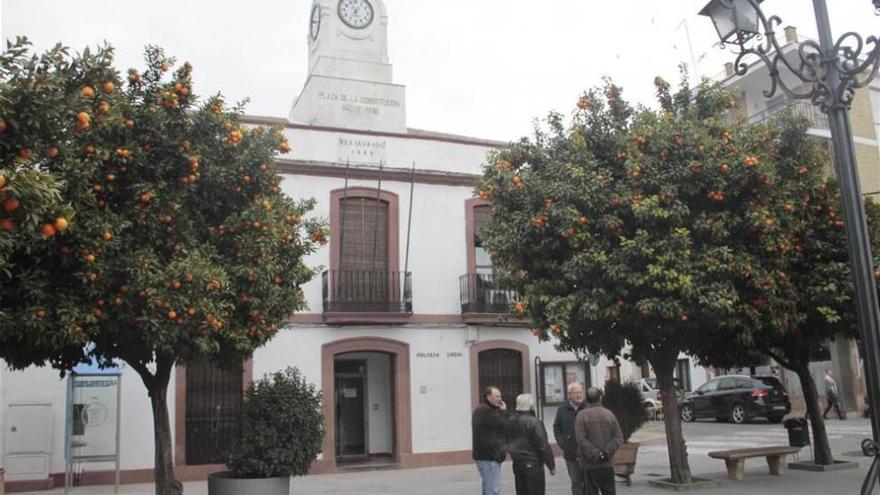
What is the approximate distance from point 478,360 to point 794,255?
7937mm

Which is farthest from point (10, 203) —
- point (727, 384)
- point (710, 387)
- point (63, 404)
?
point (710, 387)

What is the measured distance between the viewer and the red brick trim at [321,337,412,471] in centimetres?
1648

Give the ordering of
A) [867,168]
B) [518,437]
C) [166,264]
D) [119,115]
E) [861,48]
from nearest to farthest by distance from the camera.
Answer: [861,48] → [119,115] → [166,264] → [518,437] → [867,168]

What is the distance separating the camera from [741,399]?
82.7ft

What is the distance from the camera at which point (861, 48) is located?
6.91 meters

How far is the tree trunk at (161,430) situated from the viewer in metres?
9.59

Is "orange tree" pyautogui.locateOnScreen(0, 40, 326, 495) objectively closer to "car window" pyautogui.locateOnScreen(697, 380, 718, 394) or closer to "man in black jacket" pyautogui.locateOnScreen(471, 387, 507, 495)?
"man in black jacket" pyautogui.locateOnScreen(471, 387, 507, 495)

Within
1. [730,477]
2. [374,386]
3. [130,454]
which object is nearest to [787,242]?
[730,477]

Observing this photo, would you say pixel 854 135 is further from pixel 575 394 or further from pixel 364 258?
pixel 575 394

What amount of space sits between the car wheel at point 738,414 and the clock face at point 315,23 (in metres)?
17.2

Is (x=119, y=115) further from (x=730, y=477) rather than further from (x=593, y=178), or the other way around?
(x=730, y=477)

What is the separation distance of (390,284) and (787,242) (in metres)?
8.72

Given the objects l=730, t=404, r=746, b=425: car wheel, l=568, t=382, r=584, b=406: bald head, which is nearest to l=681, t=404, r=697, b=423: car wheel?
l=730, t=404, r=746, b=425: car wheel

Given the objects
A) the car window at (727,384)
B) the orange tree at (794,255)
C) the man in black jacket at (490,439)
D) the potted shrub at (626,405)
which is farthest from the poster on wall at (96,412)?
the car window at (727,384)
